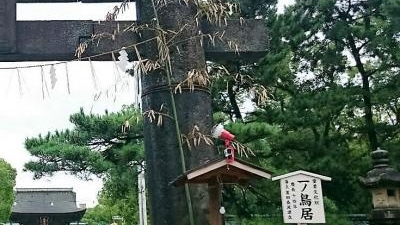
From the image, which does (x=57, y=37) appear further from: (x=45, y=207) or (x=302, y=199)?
(x=45, y=207)

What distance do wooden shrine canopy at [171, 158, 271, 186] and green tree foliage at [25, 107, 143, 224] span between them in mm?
2679

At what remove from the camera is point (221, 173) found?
135 inches

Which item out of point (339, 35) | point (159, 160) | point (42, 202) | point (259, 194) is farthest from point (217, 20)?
point (42, 202)

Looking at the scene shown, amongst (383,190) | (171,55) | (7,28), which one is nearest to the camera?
Answer: (171,55)

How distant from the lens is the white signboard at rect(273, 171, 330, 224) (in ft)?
16.9

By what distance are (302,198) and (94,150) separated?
8.41 feet

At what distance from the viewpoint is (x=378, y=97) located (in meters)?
10.9

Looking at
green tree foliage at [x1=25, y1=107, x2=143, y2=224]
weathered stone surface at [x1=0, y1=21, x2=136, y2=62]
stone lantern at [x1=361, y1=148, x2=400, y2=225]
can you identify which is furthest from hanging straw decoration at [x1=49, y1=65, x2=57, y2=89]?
stone lantern at [x1=361, y1=148, x2=400, y2=225]

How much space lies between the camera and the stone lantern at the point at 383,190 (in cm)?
831

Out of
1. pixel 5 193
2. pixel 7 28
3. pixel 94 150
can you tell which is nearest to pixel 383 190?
pixel 94 150

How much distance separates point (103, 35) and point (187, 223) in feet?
5.25

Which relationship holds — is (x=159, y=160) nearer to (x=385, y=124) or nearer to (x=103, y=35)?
(x=103, y=35)

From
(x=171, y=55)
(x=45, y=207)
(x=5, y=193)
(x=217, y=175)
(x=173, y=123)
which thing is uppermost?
(x=5, y=193)

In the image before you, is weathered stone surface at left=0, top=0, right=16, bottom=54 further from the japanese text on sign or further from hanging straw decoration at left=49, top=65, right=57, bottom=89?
the japanese text on sign
